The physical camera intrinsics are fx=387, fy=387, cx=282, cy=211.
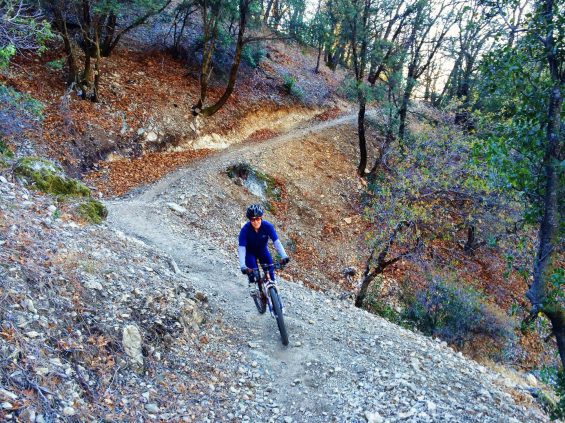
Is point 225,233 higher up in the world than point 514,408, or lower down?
lower down

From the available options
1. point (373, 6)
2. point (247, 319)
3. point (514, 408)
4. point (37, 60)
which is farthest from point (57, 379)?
point (373, 6)

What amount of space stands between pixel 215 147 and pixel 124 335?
15.1 meters

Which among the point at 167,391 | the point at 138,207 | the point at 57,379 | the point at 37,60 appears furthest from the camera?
the point at 37,60

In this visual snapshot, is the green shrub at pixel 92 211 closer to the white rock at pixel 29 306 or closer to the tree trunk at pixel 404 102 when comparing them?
the white rock at pixel 29 306

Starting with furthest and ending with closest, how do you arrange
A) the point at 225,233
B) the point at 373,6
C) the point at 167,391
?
the point at 373,6, the point at 225,233, the point at 167,391

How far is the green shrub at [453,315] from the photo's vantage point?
12.1m

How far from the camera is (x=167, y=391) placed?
482 centimetres

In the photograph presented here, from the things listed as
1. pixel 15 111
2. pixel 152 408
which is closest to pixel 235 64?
pixel 15 111

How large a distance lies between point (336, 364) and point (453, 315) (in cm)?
780

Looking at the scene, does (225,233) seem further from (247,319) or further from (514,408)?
(514,408)

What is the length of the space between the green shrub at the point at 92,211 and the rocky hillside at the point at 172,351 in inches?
10.7

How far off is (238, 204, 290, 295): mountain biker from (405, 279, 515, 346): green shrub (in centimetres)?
788

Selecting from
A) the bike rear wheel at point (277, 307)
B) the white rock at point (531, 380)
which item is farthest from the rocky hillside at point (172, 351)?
the white rock at point (531, 380)

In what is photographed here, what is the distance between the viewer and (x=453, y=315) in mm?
12367
